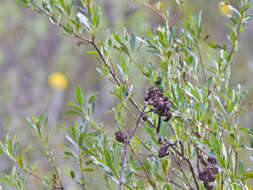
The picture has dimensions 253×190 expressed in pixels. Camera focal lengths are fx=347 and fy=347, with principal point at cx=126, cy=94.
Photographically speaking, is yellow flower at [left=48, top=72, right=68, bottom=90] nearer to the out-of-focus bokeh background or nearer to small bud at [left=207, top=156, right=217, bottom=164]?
the out-of-focus bokeh background

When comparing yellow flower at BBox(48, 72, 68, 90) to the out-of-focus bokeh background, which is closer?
the out-of-focus bokeh background

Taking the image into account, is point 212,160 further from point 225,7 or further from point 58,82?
point 58,82

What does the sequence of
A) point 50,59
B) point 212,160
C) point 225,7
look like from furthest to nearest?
point 50,59
point 225,7
point 212,160

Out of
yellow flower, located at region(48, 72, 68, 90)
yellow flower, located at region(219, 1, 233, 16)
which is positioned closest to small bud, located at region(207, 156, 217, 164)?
yellow flower, located at region(219, 1, 233, 16)

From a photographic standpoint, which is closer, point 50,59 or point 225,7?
point 225,7

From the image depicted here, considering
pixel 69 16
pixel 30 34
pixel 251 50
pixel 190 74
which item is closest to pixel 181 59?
pixel 190 74

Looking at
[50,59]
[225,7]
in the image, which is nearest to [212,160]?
[225,7]

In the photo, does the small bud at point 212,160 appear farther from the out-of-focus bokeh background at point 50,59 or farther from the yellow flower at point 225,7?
the out-of-focus bokeh background at point 50,59

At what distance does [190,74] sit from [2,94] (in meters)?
3.47

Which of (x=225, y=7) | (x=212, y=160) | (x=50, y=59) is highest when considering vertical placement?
(x=50, y=59)

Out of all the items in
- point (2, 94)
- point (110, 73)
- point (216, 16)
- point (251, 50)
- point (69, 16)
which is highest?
point (216, 16)

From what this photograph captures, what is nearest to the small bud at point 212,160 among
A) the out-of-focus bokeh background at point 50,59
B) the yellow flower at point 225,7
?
the yellow flower at point 225,7

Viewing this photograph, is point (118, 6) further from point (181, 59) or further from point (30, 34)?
point (181, 59)

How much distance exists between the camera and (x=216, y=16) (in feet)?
15.7
